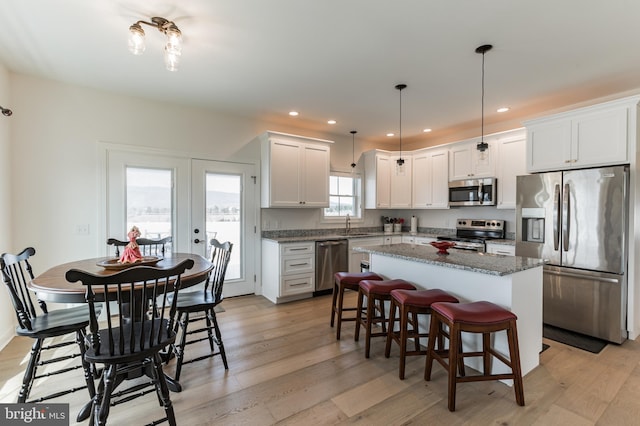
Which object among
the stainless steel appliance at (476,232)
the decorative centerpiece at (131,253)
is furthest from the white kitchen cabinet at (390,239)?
the decorative centerpiece at (131,253)

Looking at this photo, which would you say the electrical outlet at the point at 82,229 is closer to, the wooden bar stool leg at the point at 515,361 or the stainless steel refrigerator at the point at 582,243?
the wooden bar stool leg at the point at 515,361

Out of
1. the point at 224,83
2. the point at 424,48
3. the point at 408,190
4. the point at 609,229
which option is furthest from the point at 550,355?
the point at 224,83

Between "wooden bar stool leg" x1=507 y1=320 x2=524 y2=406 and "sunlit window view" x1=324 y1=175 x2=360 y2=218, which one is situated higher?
"sunlit window view" x1=324 y1=175 x2=360 y2=218

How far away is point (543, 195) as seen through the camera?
3.31 m

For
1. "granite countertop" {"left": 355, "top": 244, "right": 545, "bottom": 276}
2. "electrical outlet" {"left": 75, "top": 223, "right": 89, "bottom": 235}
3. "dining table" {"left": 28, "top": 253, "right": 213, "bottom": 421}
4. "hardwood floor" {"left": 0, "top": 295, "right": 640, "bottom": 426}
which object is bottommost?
"hardwood floor" {"left": 0, "top": 295, "right": 640, "bottom": 426}

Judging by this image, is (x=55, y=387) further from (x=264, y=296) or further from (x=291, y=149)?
(x=291, y=149)

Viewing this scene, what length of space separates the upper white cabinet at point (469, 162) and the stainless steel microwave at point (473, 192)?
9 centimetres

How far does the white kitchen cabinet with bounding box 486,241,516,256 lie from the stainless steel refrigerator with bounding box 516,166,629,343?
422 millimetres

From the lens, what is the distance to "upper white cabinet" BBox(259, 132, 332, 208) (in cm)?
436

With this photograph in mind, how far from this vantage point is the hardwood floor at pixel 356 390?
1876mm

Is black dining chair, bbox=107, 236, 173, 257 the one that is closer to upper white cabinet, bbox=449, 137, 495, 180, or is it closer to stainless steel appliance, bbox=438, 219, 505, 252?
stainless steel appliance, bbox=438, 219, 505, 252

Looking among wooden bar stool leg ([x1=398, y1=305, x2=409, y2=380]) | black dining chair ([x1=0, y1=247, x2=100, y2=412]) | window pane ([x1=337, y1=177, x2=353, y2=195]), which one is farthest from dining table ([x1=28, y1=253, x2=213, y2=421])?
window pane ([x1=337, y1=177, x2=353, y2=195])

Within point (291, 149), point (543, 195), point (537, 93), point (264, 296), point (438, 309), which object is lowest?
point (264, 296)

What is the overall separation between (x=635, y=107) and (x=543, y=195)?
3.51 ft
